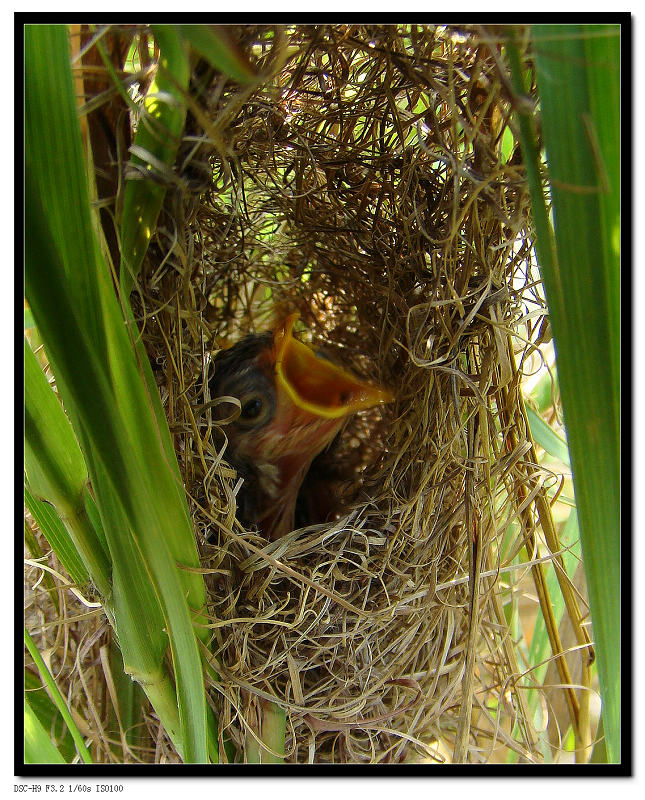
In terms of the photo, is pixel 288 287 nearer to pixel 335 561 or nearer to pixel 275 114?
pixel 275 114

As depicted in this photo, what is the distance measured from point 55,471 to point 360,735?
0.41 meters

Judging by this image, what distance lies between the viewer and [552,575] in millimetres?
747

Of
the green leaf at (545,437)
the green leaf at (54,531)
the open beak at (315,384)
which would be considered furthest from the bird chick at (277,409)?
the green leaf at (54,531)

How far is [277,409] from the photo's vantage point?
744 mm

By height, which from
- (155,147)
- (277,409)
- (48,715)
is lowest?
(48,715)

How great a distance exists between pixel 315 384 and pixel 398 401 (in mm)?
108

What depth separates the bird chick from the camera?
2.31ft

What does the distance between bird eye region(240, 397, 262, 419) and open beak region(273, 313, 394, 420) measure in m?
0.04

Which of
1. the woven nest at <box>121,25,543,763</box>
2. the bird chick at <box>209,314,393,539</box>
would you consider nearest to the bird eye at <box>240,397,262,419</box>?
the bird chick at <box>209,314,393,539</box>

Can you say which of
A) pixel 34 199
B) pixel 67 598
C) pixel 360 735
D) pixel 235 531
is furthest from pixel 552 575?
pixel 34 199

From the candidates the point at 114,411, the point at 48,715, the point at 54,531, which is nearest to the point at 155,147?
the point at 114,411

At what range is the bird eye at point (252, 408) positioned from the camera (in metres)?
0.74

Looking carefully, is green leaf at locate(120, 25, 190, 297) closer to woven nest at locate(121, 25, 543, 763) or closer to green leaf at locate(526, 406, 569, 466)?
woven nest at locate(121, 25, 543, 763)

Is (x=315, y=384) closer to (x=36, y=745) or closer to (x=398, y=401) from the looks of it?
(x=398, y=401)
